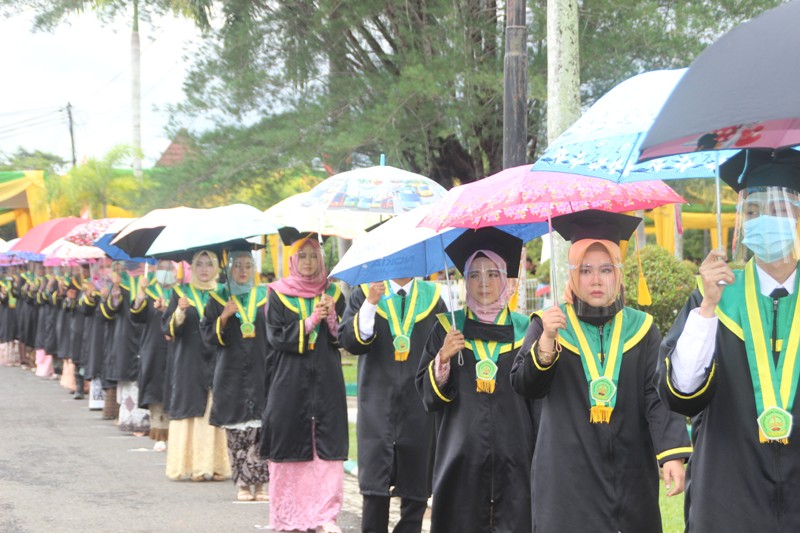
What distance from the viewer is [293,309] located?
9.16 m

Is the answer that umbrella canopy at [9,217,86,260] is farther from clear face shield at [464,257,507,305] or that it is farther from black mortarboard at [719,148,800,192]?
black mortarboard at [719,148,800,192]

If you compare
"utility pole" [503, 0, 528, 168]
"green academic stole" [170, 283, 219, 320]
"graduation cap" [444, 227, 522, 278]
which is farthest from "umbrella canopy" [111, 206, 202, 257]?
"graduation cap" [444, 227, 522, 278]

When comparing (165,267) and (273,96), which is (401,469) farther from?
(273,96)

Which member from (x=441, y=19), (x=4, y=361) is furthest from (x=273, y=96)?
(x=4, y=361)

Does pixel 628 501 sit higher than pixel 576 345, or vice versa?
pixel 576 345

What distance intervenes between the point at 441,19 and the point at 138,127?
16.9 metres

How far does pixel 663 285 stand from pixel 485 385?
6.44 m

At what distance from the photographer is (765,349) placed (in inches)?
175

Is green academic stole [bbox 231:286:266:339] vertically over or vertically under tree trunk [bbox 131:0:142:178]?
under

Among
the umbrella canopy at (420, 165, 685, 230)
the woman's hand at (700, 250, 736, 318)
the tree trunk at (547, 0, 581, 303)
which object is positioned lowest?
the woman's hand at (700, 250, 736, 318)

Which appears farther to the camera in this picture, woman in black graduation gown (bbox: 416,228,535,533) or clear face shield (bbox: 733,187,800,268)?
woman in black graduation gown (bbox: 416,228,535,533)

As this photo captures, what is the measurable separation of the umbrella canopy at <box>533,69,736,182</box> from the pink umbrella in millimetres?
18369

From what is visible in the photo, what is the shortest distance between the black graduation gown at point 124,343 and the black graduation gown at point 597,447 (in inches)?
426

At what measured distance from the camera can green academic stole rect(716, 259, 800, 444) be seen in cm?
438
